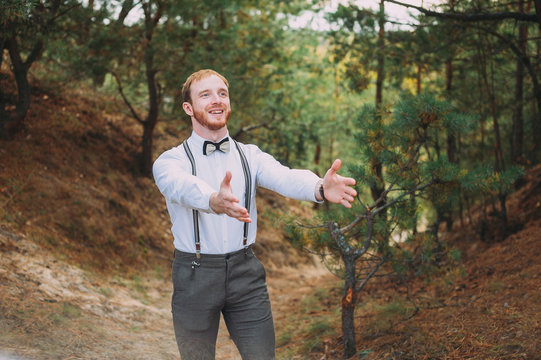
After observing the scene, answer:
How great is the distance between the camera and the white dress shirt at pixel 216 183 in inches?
97.6

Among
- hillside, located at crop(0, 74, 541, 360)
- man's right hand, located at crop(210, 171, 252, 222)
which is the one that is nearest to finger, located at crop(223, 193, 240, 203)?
man's right hand, located at crop(210, 171, 252, 222)

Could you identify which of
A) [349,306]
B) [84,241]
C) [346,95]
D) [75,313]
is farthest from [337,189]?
[346,95]

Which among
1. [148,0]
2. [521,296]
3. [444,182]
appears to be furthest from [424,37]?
[148,0]

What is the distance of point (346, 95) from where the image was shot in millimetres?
9141

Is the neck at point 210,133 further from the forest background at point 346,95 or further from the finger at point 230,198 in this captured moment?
the forest background at point 346,95

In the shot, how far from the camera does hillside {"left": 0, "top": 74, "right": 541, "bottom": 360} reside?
14.1 feet

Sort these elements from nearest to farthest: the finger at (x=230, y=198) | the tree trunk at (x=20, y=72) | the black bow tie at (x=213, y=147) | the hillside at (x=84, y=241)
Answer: the finger at (x=230, y=198), the black bow tie at (x=213, y=147), the hillside at (x=84, y=241), the tree trunk at (x=20, y=72)

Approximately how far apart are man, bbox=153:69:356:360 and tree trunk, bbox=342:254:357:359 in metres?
1.75

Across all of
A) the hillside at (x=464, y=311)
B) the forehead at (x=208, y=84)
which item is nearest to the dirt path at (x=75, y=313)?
the hillside at (x=464, y=311)

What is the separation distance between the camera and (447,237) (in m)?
9.82

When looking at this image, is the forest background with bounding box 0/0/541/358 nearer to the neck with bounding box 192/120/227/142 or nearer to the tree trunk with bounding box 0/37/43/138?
the tree trunk with bounding box 0/37/43/138

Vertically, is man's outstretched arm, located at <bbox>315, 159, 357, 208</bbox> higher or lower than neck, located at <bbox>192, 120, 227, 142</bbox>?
lower

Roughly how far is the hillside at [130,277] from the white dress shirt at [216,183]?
1823 mm

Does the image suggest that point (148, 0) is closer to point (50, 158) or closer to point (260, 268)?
point (50, 158)
